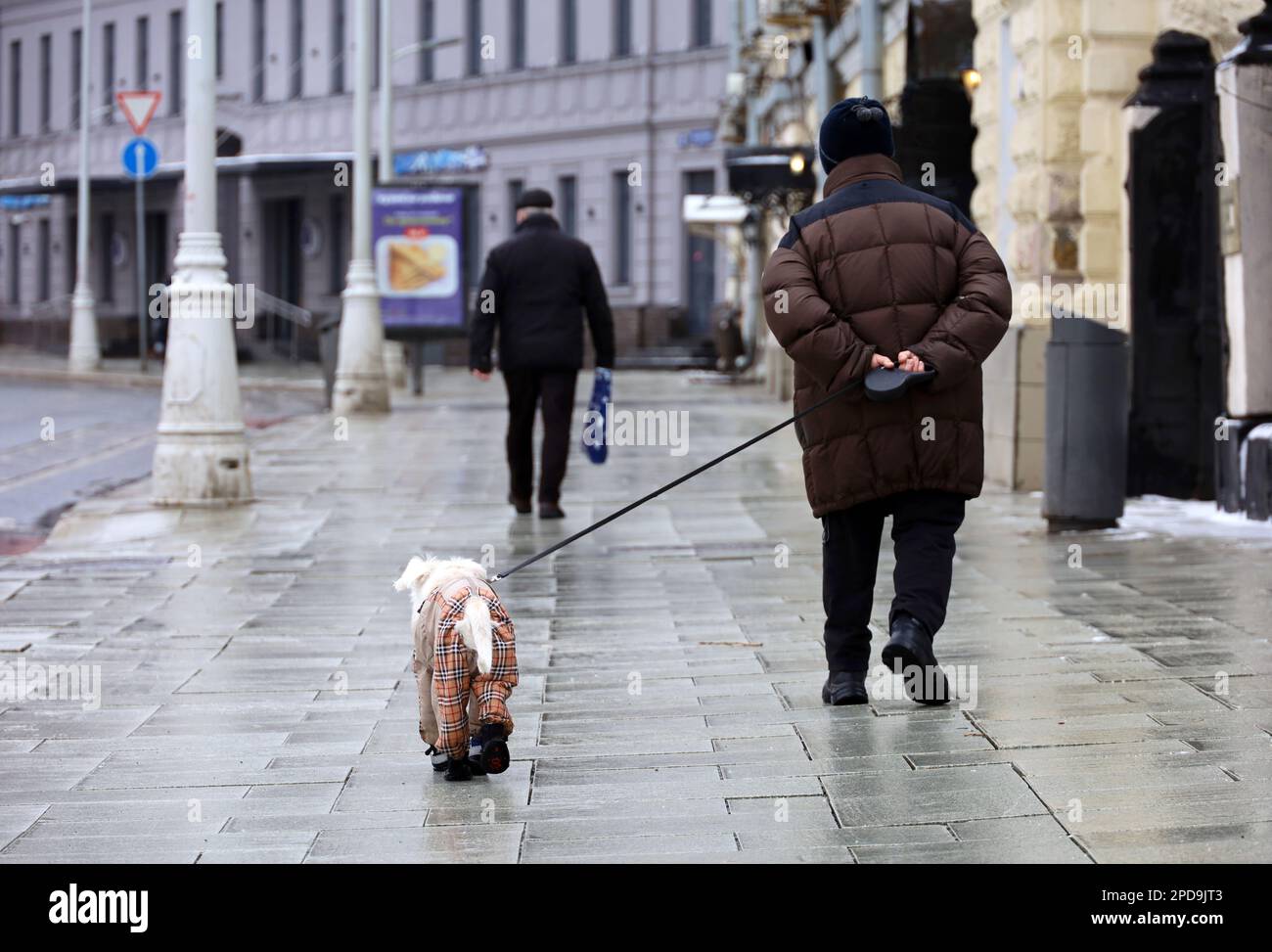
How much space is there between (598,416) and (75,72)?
49645mm

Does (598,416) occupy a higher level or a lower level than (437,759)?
higher

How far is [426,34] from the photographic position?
4844 centimetres

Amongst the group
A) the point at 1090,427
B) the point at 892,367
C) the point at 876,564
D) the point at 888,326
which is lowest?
the point at 876,564

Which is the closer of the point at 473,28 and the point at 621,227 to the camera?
the point at 621,227

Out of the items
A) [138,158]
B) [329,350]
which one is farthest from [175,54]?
[329,350]

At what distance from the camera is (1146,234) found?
1161 cm

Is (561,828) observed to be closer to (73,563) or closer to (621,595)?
(621,595)

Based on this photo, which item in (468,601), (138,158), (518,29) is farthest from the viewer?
(518,29)

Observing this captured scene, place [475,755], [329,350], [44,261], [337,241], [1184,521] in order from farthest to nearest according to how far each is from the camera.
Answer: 1. [44,261]
2. [337,241]
3. [329,350]
4. [1184,521]
5. [475,755]

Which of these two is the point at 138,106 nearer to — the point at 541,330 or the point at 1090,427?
the point at 541,330

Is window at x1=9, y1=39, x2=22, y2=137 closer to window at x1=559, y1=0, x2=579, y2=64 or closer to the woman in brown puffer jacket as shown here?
window at x1=559, y1=0, x2=579, y2=64

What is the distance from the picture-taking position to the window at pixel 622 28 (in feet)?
146
